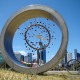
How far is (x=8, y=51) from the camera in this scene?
1855 centimetres

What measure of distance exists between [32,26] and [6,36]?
7.57 m

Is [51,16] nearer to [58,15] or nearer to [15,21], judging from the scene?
[58,15]

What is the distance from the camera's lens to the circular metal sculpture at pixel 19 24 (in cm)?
1669

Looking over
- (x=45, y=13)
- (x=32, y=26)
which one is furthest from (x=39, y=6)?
(x=32, y=26)

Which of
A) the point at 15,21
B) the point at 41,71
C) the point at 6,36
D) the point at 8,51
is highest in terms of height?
the point at 15,21

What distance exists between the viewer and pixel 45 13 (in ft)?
61.6

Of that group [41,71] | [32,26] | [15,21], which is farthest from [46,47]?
[41,71]

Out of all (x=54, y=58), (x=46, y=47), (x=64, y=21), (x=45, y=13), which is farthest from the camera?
(x=46, y=47)

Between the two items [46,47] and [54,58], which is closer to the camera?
[54,58]

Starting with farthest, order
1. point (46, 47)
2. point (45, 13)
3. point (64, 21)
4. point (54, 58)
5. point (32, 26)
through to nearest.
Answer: point (46, 47) → point (32, 26) → point (45, 13) → point (64, 21) → point (54, 58)

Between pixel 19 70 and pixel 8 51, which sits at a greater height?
pixel 8 51

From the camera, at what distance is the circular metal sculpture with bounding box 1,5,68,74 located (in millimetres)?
16688

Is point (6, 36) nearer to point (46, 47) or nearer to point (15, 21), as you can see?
point (15, 21)

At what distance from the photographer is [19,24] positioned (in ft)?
66.0
